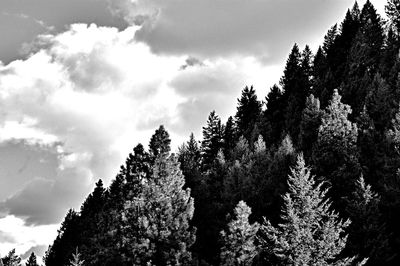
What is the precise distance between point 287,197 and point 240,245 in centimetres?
617

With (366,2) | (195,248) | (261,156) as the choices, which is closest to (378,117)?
(261,156)

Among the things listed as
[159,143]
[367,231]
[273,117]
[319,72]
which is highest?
[319,72]

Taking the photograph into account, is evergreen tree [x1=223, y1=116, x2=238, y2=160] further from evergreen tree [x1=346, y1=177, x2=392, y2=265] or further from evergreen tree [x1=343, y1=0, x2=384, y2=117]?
evergreen tree [x1=346, y1=177, x2=392, y2=265]

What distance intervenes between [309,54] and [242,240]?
7959 cm

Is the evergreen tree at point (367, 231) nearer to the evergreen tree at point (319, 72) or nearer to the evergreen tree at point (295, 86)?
the evergreen tree at point (295, 86)

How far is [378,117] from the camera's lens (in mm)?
57000

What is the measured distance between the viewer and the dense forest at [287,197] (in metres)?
30.7

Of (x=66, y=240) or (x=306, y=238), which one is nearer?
(x=306, y=238)

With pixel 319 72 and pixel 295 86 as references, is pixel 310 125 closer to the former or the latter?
pixel 295 86

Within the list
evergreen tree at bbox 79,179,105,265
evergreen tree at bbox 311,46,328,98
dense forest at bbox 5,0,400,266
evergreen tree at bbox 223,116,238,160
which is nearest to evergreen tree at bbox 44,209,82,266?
evergreen tree at bbox 79,179,105,265

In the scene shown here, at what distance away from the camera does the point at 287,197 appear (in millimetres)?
30797

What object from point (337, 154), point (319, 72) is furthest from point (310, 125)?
point (319, 72)

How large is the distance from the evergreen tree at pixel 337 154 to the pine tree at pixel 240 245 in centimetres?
1164

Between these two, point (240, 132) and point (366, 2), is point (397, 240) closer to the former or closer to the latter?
point (240, 132)
